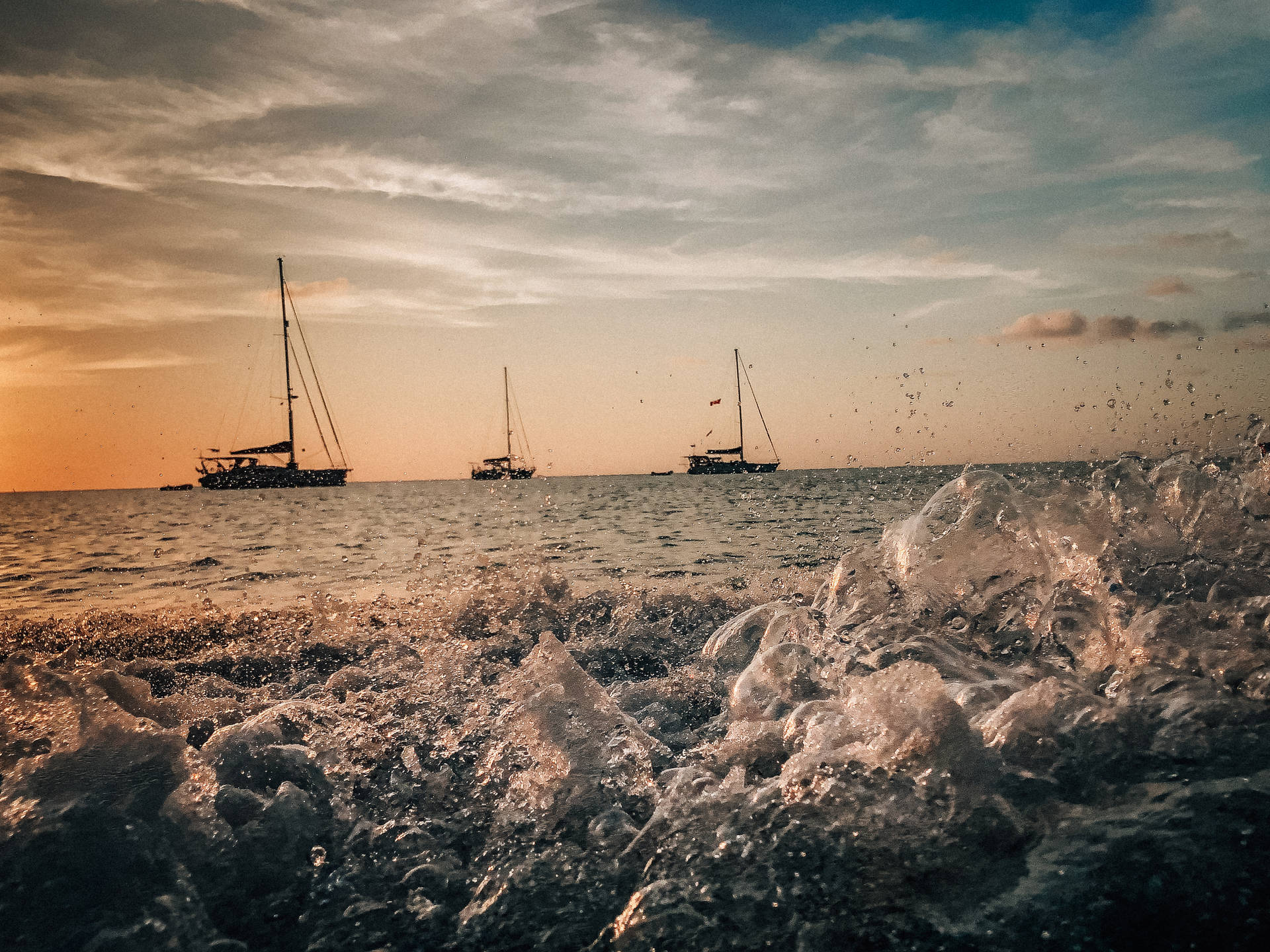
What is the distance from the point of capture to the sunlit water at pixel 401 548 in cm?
1273

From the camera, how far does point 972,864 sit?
2.41 metres

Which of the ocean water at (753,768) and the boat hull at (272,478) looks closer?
the ocean water at (753,768)

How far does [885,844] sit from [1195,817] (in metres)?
0.98

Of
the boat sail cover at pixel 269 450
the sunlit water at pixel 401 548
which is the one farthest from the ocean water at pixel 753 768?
the boat sail cover at pixel 269 450

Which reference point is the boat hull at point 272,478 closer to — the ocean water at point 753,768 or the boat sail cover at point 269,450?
the boat sail cover at point 269,450

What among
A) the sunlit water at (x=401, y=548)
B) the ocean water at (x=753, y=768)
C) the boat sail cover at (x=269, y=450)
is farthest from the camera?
the boat sail cover at (x=269, y=450)

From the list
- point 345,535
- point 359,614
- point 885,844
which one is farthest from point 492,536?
point 885,844

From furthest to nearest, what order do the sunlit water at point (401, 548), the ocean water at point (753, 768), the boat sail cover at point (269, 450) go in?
the boat sail cover at point (269, 450) < the sunlit water at point (401, 548) < the ocean water at point (753, 768)

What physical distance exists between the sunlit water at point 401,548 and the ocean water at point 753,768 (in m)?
4.07

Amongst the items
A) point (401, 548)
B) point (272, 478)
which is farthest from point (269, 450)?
point (401, 548)

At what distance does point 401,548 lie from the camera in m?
21.0

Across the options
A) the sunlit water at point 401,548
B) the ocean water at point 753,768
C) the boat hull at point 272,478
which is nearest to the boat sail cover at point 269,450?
the boat hull at point 272,478

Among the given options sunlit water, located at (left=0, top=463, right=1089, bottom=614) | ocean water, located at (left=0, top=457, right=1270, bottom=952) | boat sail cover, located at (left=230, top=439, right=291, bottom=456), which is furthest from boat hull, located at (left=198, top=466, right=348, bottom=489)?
ocean water, located at (left=0, top=457, right=1270, bottom=952)

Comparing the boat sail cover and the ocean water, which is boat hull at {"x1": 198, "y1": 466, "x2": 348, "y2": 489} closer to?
the boat sail cover
